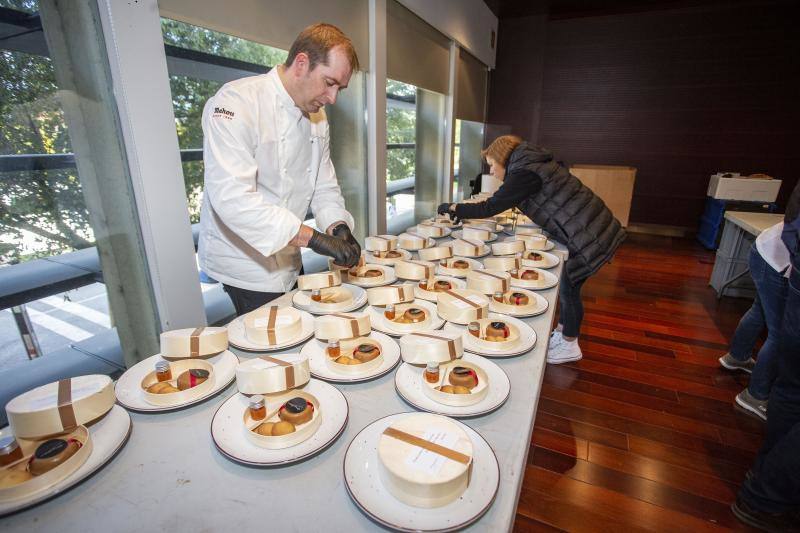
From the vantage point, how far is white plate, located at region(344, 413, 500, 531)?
0.53 m

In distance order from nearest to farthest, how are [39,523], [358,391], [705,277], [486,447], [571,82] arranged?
[39,523] < [486,447] < [358,391] < [705,277] < [571,82]

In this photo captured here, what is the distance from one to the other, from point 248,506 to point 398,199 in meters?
3.64

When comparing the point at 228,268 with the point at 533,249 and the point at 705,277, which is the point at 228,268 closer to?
the point at 533,249

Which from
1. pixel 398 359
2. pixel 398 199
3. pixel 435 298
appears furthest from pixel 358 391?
pixel 398 199

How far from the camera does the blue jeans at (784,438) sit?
1.26 meters

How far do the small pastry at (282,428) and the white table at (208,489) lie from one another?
0.06 metres

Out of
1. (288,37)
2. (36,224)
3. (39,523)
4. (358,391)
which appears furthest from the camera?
(288,37)

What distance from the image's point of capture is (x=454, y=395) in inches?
30.4

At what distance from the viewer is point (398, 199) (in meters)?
Answer: 4.06

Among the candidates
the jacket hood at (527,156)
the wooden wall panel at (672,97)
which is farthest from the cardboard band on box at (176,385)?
the wooden wall panel at (672,97)

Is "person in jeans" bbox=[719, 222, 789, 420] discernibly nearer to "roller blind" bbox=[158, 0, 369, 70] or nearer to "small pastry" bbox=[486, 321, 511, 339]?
"small pastry" bbox=[486, 321, 511, 339]

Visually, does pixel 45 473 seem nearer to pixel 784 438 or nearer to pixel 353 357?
pixel 353 357

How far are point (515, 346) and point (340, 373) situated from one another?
45cm

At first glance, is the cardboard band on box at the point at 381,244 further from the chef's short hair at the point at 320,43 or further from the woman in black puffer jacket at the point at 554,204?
the chef's short hair at the point at 320,43
